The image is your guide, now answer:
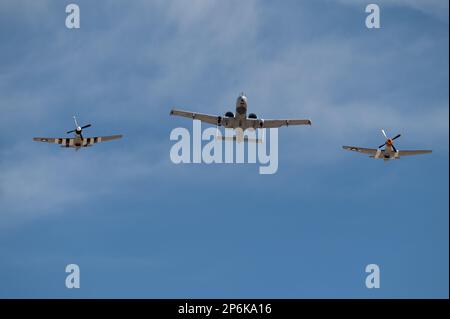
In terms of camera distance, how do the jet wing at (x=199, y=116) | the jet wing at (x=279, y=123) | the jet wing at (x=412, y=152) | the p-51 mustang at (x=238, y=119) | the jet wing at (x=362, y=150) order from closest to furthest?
the p-51 mustang at (x=238, y=119), the jet wing at (x=199, y=116), the jet wing at (x=279, y=123), the jet wing at (x=362, y=150), the jet wing at (x=412, y=152)

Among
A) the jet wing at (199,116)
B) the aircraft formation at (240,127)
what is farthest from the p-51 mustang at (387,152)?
the jet wing at (199,116)

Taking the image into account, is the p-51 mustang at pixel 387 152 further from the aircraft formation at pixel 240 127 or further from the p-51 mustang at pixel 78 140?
the p-51 mustang at pixel 78 140

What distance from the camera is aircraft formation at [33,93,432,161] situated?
132 m

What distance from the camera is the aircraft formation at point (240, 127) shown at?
13225 centimetres

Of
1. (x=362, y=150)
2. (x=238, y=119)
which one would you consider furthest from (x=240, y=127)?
(x=362, y=150)

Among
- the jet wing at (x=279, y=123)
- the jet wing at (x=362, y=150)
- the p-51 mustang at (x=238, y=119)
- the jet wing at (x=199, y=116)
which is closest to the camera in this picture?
the p-51 mustang at (x=238, y=119)

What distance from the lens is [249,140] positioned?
443 ft

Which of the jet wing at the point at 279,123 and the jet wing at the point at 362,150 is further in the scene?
the jet wing at the point at 362,150

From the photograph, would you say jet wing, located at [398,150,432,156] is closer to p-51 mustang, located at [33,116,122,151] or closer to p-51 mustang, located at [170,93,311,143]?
p-51 mustang, located at [170,93,311,143]

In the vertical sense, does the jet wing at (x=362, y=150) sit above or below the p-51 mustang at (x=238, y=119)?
below

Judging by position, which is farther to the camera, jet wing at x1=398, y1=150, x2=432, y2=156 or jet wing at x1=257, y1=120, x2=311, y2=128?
jet wing at x1=398, y1=150, x2=432, y2=156

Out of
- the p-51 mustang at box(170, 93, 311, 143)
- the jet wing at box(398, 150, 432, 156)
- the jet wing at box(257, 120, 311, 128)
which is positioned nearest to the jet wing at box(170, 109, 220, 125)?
the p-51 mustang at box(170, 93, 311, 143)

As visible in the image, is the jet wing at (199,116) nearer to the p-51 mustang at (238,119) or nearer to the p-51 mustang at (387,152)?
the p-51 mustang at (238,119)
